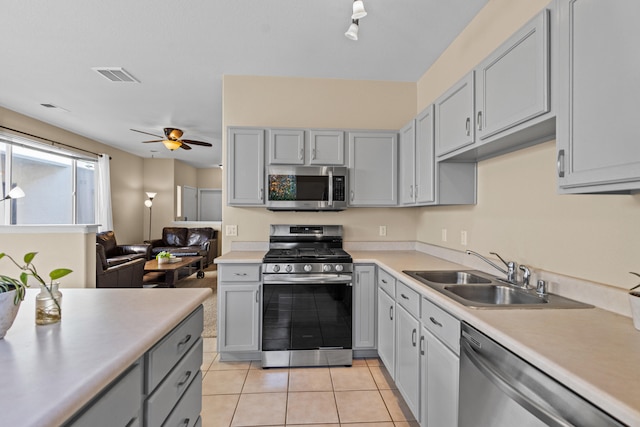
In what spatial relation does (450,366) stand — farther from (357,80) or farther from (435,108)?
(357,80)

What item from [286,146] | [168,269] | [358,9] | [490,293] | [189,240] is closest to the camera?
[358,9]

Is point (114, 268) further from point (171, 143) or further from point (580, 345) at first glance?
point (580, 345)

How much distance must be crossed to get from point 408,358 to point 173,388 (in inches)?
55.0

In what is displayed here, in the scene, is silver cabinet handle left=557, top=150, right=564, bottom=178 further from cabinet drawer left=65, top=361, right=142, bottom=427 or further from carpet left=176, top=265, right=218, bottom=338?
carpet left=176, top=265, right=218, bottom=338

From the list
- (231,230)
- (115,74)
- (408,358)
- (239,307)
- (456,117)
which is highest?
(115,74)

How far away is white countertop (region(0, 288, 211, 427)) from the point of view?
620mm

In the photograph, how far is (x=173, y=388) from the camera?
1164 millimetres

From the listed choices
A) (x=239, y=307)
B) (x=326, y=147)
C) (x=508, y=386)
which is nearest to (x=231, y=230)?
(x=239, y=307)

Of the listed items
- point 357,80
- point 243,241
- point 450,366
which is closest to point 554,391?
point 450,366

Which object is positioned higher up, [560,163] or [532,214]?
[560,163]

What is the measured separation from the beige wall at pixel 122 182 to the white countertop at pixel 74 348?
5.24 m

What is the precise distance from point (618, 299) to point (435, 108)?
60.3 inches

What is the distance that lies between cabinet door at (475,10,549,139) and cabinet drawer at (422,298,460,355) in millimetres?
949

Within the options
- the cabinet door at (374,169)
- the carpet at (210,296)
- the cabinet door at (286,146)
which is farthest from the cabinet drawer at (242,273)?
the cabinet door at (374,169)
